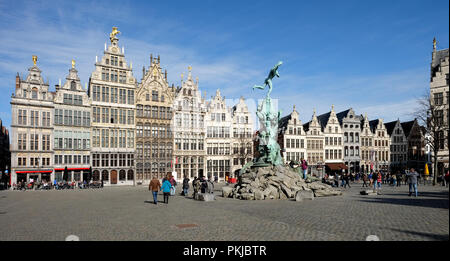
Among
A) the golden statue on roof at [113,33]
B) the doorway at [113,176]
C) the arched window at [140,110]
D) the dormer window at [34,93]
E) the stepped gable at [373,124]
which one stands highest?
the golden statue on roof at [113,33]

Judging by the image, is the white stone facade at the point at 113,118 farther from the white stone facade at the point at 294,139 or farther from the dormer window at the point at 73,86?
the white stone facade at the point at 294,139

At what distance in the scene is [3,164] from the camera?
7931cm

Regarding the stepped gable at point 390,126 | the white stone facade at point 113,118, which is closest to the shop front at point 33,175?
the white stone facade at point 113,118

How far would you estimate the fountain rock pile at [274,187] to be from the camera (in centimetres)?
2305

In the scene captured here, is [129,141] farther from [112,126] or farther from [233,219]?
[233,219]

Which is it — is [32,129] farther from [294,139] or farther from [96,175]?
[294,139]

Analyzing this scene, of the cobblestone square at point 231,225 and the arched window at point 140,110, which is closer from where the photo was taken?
the cobblestone square at point 231,225

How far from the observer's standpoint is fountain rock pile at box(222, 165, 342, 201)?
23045mm

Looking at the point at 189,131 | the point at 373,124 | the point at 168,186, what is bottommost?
the point at 168,186

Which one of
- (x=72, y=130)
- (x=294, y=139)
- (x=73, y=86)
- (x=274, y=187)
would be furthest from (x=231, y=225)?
(x=294, y=139)

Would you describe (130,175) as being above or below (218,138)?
below

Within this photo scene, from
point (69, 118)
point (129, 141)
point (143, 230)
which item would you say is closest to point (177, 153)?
point (129, 141)

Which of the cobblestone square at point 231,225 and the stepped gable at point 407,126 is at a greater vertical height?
the stepped gable at point 407,126

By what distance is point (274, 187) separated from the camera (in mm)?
23875
